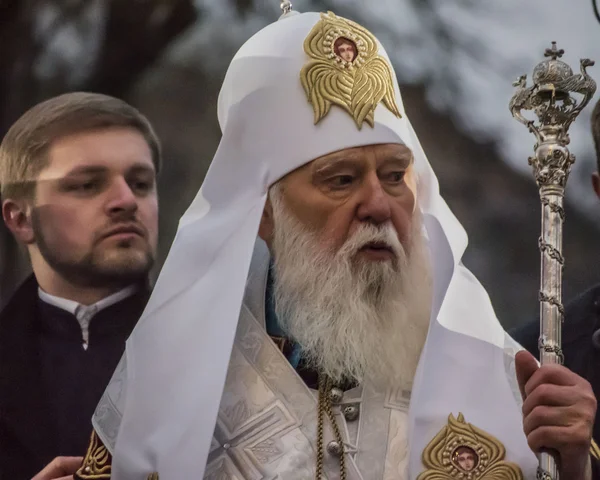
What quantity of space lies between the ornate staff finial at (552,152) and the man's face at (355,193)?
54cm

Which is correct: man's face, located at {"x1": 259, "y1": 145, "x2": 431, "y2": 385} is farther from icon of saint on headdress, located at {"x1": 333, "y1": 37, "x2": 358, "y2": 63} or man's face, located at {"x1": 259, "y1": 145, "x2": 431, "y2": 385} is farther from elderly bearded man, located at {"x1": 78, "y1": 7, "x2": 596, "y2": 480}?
icon of saint on headdress, located at {"x1": 333, "y1": 37, "x2": 358, "y2": 63}

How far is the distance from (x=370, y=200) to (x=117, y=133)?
1217 millimetres

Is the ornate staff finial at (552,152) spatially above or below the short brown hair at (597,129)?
below

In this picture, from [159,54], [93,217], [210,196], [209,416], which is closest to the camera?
[209,416]

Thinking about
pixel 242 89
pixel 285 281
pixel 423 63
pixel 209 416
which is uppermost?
pixel 423 63

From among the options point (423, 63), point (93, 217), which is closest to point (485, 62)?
point (423, 63)

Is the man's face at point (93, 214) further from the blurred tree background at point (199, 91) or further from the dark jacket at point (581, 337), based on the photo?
the dark jacket at point (581, 337)

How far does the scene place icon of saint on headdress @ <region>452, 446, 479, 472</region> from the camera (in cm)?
372

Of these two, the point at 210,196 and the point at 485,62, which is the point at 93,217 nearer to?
the point at 210,196

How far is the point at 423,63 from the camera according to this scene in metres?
4.80

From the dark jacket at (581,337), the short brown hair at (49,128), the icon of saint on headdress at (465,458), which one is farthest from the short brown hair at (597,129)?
the short brown hair at (49,128)

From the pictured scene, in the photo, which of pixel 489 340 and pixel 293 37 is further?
pixel 293 37

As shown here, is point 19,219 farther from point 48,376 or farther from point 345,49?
point 345,49

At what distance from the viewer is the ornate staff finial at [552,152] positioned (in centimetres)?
358
